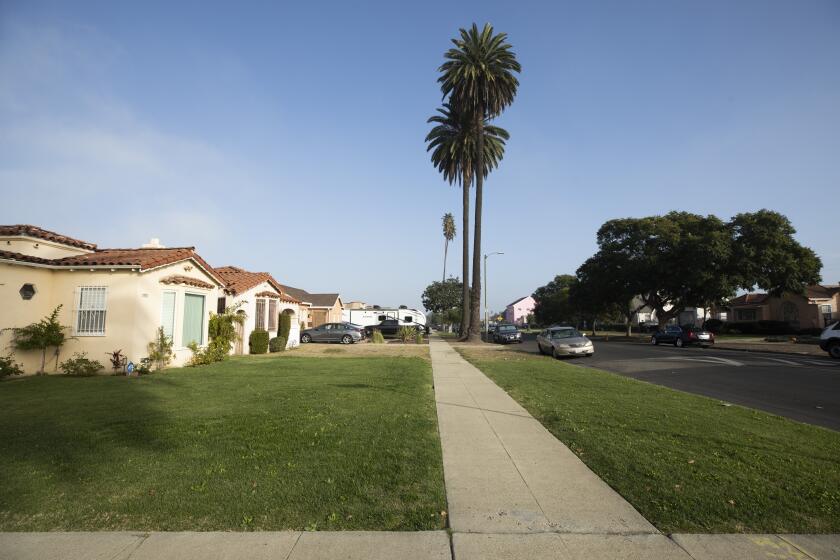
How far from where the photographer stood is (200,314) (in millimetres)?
16562

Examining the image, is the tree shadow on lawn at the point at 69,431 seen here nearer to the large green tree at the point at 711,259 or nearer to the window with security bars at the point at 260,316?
the window with security bars at the point at 260,316

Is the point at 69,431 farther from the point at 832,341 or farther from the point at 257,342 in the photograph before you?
the point at 832,341

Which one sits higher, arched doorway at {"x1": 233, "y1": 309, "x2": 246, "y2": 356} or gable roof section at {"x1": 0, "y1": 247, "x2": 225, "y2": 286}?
gable roof section at {"x1": 0, "y1": 247, "x2": 225, "y2": 286}

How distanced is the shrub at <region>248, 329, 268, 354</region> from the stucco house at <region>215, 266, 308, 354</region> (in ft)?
0.73

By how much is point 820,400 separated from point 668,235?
3639 cm

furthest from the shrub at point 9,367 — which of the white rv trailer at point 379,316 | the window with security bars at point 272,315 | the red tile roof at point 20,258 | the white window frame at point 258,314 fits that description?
the white rv trailer at point 379,316

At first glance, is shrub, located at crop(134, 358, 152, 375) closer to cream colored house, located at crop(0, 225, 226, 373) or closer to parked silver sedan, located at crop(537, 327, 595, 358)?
cream colored house, located at crop(0, 225, 226, 373)

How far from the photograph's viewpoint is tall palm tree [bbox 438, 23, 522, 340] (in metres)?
31.3

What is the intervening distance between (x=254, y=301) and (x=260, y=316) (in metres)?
1.18

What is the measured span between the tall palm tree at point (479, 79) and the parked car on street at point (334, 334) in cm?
947

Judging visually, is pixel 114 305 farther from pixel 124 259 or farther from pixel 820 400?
pixel 820 400

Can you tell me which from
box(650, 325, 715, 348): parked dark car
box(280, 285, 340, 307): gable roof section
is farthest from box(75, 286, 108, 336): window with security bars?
box(280, 285, 340, 307): gable roof section

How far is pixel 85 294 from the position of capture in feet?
44.4

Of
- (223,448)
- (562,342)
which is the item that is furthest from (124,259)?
(562,342)
